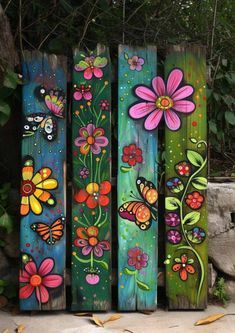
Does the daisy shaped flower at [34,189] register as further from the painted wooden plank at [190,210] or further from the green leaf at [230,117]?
the green leaf at [230,117]

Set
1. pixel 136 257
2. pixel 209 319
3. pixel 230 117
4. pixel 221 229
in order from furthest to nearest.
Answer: pixel 230 117
pixel 221 229
pixel 136 257
pixel 209 319

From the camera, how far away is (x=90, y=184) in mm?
3217

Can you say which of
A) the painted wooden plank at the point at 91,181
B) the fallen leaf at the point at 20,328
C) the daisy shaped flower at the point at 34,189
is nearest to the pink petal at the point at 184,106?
the painted wooden plank at the point at 91,181

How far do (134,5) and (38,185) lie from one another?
1736 millimetres

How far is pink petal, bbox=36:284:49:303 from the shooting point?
3.21 metres

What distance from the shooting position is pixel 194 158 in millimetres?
3270

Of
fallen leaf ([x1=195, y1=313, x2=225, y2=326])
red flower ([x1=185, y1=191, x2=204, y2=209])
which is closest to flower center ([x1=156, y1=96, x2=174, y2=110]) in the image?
red flower ([x1=185, y1=191, x2=204, y2=209])

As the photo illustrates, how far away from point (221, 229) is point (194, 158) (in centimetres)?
54

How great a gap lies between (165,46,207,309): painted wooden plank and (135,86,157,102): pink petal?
26 cm

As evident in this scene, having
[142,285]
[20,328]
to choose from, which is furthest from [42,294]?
[142,285]

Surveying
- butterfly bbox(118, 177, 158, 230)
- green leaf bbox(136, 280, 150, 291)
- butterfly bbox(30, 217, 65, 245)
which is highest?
butterfly bbox(118, 177, 158, 230)

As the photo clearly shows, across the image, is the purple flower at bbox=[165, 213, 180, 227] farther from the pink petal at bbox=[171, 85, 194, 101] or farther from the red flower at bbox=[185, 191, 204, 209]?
the pink petal at bbox=[171, 85, 194, 101]

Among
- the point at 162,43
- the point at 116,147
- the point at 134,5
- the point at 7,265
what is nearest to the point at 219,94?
the point at 162,43

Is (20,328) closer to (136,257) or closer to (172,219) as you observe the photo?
(136,257)
